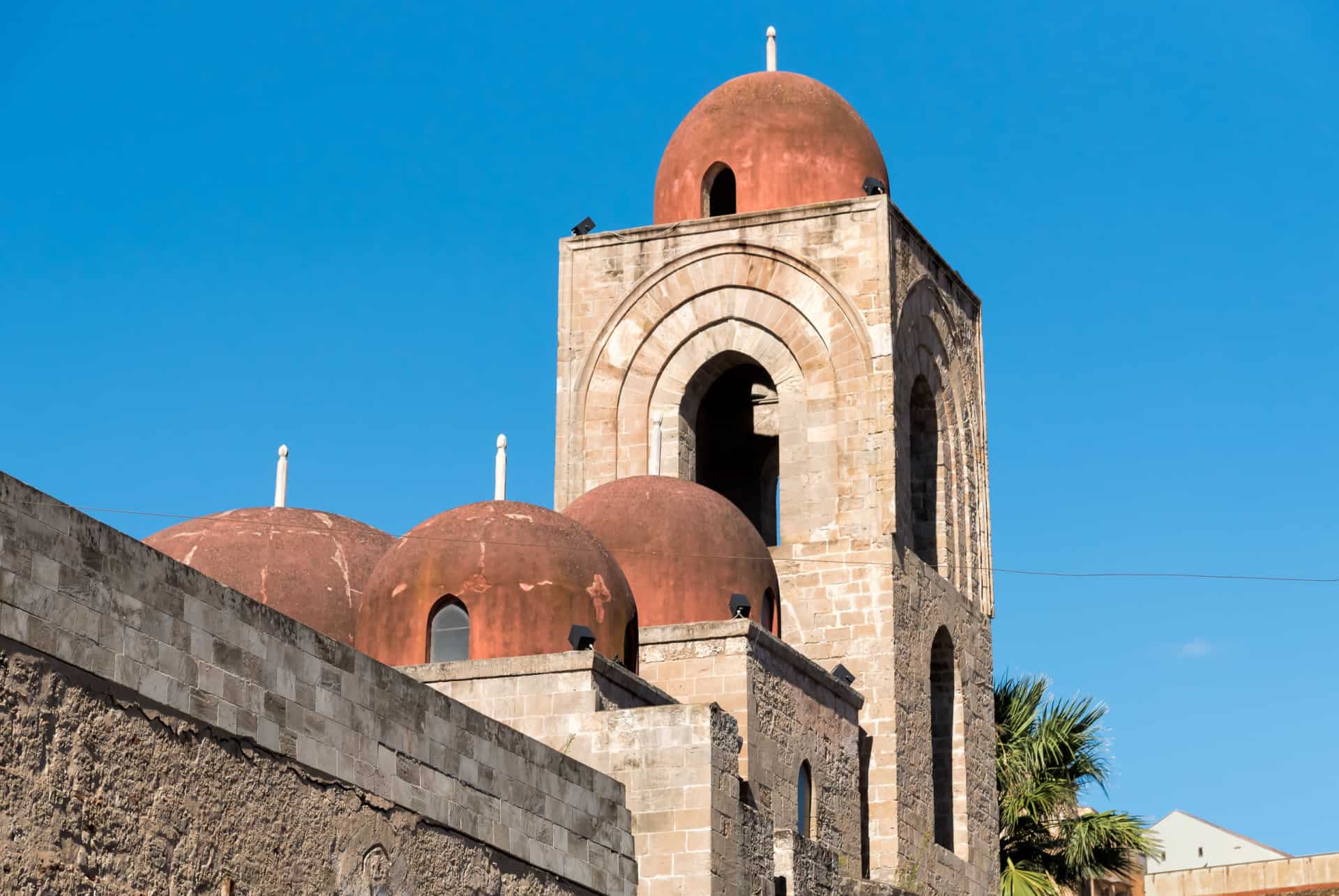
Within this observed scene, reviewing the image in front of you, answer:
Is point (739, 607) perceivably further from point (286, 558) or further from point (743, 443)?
point (743, 443)

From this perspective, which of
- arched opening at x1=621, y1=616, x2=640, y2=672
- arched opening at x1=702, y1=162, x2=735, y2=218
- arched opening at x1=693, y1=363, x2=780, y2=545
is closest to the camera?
arched opening at x1=621, y1=616, x2=640, y2=672

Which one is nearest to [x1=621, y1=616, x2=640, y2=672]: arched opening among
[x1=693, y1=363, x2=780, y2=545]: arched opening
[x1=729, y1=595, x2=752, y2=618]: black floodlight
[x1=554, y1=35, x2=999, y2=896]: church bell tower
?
[x1=729, y1=595, x2=752, y2=618]: black floodlight

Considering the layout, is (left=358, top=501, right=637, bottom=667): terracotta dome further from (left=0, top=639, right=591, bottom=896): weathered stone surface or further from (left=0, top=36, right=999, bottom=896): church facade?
(left=0, top=639, right=591, bottom=896): weathered stone surface

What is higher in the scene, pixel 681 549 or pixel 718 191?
pixel 718 191

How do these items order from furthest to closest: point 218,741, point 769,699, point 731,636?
point 769,699, point 731,636, point 218,741

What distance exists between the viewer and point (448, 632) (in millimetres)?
16641

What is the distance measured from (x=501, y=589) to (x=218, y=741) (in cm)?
648

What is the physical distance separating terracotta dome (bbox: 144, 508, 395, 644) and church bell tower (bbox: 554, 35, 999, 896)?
15.5 feet

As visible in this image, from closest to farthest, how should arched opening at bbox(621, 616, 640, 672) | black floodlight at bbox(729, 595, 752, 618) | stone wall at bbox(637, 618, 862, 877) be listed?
arched opening at bbox(621, 616, 640, 672)
stone wall at bbox(637, 618, 862, 877)
black floodlight at bbox(729, 595, 752, 618)

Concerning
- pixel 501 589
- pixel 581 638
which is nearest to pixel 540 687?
pixel 581 638

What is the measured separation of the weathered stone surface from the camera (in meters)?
8.91

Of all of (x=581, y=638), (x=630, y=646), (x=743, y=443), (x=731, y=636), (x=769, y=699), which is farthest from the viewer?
(x=743, y=443)

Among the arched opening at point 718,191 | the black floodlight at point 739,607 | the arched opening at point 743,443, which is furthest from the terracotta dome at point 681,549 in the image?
the arched opening at point 743,443

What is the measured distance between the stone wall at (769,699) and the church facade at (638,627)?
0.10ft
